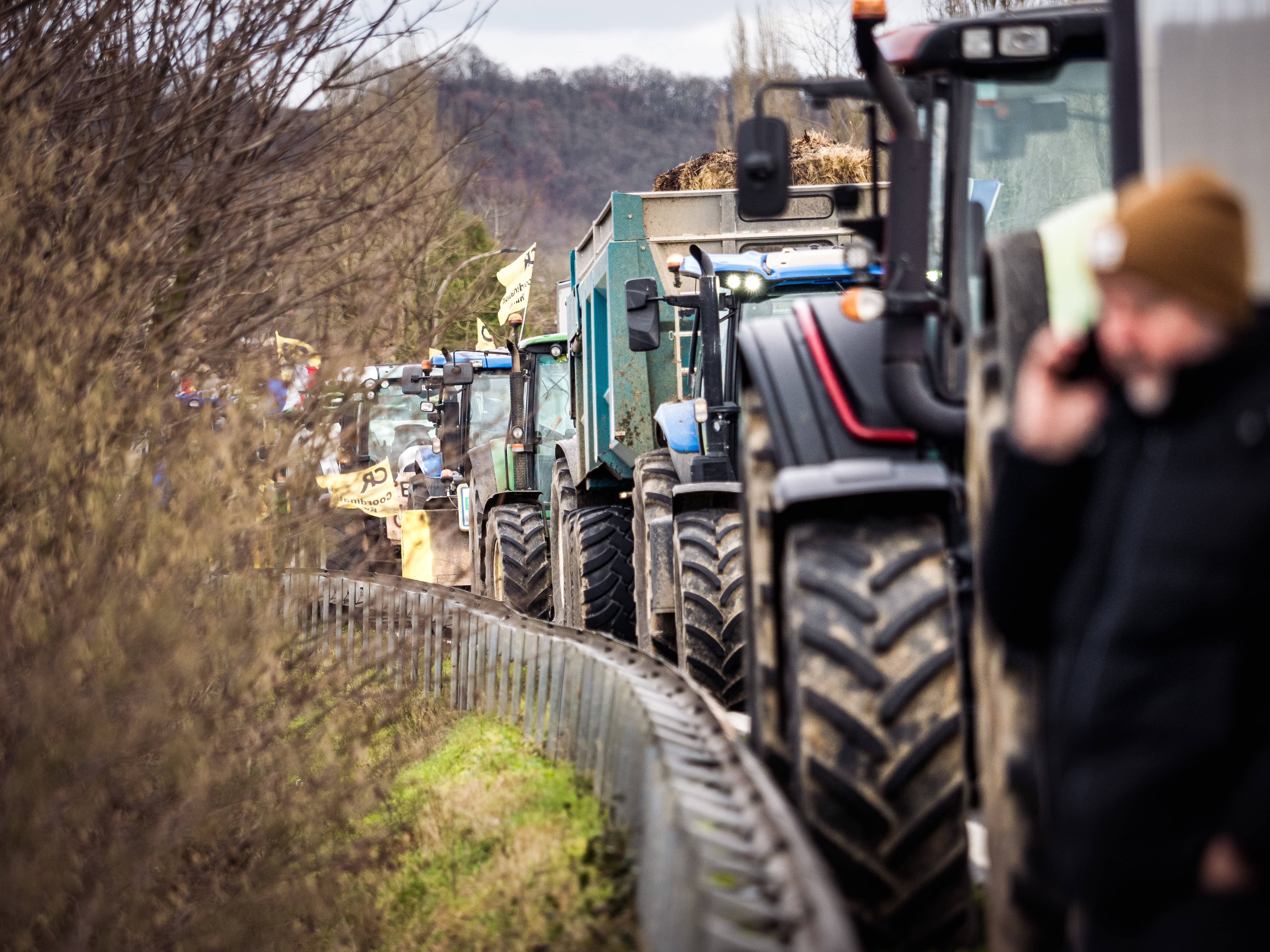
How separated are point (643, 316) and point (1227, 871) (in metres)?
7.12

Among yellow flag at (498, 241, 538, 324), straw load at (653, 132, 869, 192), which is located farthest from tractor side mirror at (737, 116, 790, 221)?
yellow flag at (498, 241, 538, 324)

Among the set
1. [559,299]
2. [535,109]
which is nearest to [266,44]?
[559,299]

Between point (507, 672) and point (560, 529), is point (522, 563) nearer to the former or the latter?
point (560, 529)

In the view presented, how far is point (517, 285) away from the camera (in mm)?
16656

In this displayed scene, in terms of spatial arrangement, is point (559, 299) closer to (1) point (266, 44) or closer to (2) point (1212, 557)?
(1) point (266, 44)

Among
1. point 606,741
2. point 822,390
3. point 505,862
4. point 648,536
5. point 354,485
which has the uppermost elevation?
point 822,390

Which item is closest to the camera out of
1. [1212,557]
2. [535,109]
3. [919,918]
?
[1212,557]

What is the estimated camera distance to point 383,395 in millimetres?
6430

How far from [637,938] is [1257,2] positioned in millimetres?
2910

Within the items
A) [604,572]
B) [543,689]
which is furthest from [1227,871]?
[604,572]

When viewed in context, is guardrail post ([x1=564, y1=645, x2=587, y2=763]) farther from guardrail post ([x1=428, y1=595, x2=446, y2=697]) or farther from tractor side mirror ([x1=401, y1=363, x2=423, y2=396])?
tractor side mirror ([x1=401, y1=363, x2=423, y2=396])

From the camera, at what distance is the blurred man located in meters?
2.01

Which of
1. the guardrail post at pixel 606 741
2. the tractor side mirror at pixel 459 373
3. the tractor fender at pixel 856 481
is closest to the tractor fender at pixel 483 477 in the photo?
the tractor side mirror at pixel 459 373

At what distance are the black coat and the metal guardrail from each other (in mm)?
727
